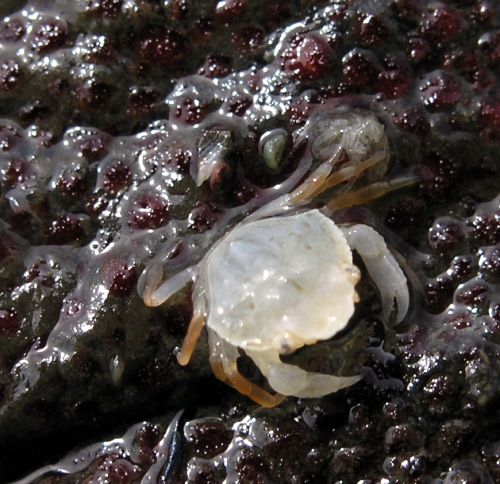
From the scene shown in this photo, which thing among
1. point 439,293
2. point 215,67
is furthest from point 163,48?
point 439,293

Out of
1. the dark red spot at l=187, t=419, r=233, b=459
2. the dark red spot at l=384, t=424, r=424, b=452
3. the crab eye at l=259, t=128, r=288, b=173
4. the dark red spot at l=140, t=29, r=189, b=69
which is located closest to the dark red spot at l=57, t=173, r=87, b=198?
the dark red spot at l=140, t=29, r=189, b=69

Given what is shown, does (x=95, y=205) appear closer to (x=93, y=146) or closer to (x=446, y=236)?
(x=93, y=146)

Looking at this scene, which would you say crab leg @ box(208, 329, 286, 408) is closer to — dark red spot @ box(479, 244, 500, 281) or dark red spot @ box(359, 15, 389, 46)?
dark red spot @ box(479, 244, 500, 281)

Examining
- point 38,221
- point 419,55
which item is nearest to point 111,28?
point 38,221

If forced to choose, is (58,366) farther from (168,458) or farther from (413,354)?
(413,354)

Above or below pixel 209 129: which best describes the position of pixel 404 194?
→ below

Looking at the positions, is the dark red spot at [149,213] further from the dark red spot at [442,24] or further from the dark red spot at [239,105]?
the dark red spot at [442,24]

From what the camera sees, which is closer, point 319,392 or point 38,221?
point 319,392
